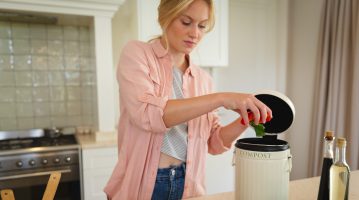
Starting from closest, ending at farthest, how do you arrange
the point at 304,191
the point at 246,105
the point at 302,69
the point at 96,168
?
the point at 246,105, the point at 304,191, the point at 96,168, the point at 302,69

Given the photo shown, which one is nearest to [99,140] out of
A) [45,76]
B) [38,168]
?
[38,168]

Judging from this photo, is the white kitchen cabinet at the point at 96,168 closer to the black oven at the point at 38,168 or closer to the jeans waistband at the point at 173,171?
the black oven at the point at 38,168

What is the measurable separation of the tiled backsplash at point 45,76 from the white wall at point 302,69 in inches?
73.5

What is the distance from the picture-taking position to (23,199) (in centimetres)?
162

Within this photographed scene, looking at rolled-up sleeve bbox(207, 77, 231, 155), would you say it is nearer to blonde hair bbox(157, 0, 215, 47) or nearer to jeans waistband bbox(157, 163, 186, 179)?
jeans waistband bbox(157, 163, 186, 179)

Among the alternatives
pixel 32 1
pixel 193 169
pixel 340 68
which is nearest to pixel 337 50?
pixel 340 68

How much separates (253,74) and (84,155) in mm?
1742

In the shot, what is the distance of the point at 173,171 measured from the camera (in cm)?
85

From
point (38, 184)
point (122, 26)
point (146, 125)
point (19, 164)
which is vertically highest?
point (122, 26)

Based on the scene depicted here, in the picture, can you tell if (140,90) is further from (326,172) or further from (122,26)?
(122,26)

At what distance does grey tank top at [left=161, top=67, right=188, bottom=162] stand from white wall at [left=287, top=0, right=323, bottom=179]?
202 centimetres

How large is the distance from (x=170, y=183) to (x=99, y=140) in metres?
1.07

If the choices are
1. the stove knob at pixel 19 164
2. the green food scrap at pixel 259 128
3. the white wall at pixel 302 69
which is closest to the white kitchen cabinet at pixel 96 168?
the stove knob at pixel 19 164

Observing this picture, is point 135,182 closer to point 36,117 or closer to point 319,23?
point 36,117
